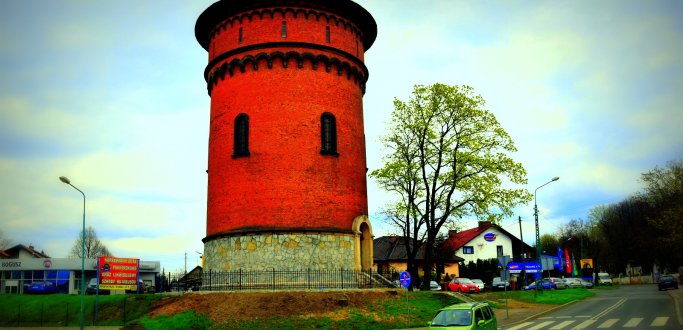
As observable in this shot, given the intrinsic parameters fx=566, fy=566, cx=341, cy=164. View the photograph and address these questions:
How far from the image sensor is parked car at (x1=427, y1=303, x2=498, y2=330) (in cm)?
1538

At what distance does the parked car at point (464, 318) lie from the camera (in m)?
15.4

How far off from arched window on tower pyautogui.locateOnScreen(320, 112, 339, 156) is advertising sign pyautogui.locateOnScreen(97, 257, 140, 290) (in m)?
16.1

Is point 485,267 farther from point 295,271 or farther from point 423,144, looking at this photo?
point 295,271

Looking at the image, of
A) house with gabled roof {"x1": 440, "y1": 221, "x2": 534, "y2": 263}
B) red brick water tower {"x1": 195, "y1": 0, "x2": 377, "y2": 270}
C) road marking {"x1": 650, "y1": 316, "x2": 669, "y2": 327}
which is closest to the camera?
road marking {"x1": 650, "y1": 316, "x2": 669, "y2": 327}

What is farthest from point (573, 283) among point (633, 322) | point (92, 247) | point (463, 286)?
point (92, 247)

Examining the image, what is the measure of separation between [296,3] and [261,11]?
1.79 meters

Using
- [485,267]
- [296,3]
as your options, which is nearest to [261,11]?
[296,3]

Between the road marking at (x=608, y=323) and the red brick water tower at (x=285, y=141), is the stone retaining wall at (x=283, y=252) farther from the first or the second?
the road marking at (x=608, y=323)

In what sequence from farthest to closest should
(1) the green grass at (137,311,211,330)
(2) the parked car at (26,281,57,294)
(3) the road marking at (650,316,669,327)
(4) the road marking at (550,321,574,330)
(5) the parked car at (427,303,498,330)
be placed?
1. (2) the parked car at (26,281,57,294)
2. (1) the green grass at (137,311,211,330)
3. (4) the road marking at (550,321,574,330)
4. (3) the road marking at (650,316,669,327)
5. (5) the parked car at (427,303,498,330)

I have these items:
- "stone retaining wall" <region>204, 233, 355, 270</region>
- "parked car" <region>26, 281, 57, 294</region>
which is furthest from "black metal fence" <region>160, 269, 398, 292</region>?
"parked car" <region>26, 281, 57, 294</region>

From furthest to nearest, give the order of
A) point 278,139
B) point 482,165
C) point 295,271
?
point 482,165, point 278,139, point 295,271

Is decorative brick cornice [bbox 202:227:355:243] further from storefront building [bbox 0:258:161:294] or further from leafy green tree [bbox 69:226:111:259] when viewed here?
leafy green tree [bbox 69:226:111:259]

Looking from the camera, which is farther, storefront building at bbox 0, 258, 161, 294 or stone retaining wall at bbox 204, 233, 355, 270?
storefront building at bbox 0, 258, 161, 294

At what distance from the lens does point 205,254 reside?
1124 inches
